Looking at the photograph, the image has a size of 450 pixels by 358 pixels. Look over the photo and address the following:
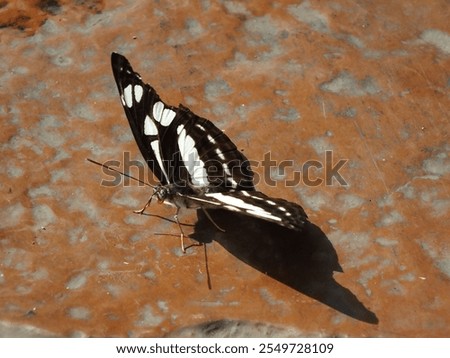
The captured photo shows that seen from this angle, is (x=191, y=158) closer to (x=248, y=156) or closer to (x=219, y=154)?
(x=219, y=154)

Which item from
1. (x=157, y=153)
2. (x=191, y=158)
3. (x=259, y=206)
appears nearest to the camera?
(x=259, y=206)

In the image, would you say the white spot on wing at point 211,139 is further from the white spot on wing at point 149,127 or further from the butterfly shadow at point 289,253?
the butterfly shadow at point 289,253

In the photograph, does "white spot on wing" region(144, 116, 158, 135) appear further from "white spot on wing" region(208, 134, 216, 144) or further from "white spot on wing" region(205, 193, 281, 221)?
"white spot on wing" region(205, 193, 281, 221)

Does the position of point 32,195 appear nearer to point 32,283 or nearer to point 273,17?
point 32,283

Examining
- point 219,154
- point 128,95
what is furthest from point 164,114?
point 219,154

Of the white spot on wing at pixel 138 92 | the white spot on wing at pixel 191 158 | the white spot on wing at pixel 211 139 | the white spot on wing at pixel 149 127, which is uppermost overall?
the white spot on wing at pixel 138 92

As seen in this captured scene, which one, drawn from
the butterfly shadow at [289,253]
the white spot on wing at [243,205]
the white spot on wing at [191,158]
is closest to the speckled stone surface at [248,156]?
the butterfly shadow at [289,253]
